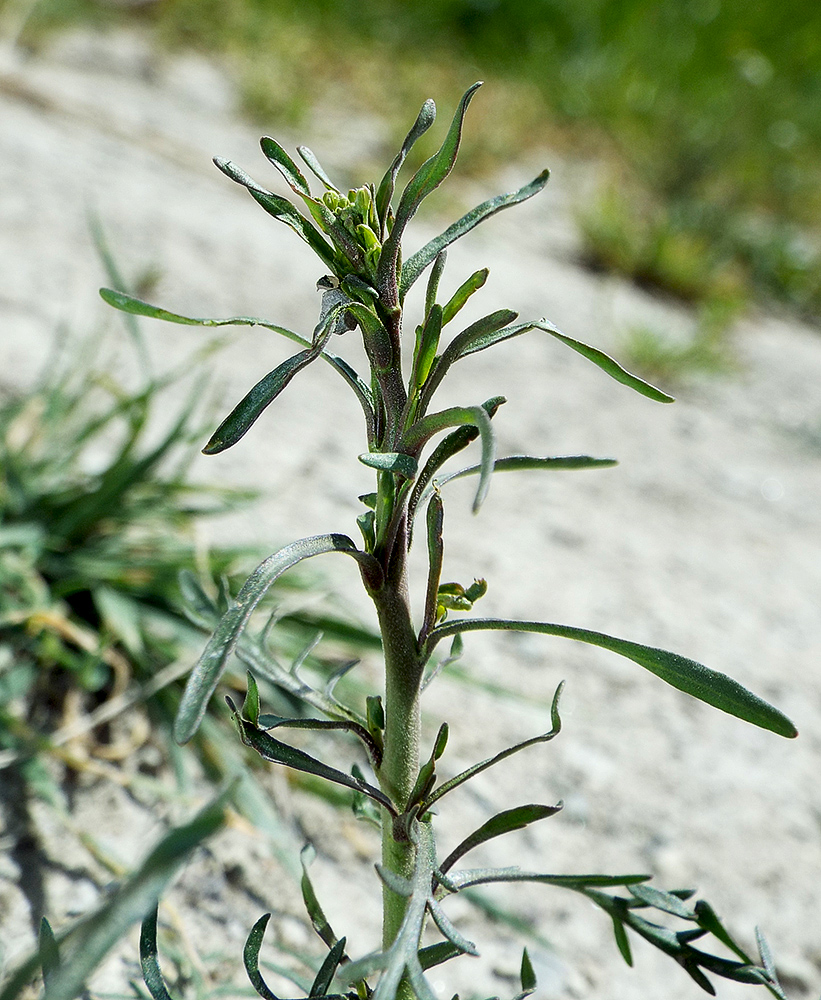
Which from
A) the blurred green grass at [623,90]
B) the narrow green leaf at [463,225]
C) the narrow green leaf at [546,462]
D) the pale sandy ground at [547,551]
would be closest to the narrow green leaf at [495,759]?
the narrow green leaf at [546,462]

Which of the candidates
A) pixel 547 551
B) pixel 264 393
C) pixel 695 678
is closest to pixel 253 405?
pixel 264 393

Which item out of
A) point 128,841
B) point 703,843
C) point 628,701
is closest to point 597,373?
point 628,701

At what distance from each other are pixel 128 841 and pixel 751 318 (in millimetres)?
3155

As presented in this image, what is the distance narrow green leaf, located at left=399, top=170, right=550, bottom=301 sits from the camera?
41 cm

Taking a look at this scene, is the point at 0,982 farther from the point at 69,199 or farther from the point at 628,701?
the point at 69,199

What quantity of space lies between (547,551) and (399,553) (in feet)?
3.82

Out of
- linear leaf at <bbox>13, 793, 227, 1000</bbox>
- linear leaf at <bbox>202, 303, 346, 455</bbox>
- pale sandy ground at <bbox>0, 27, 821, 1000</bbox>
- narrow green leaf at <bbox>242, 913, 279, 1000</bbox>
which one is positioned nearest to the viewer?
linear leaf at <bbox>13, 793, 227, 1000</bbox>

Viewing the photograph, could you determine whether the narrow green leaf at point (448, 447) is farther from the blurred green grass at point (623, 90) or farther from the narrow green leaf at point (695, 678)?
the blurred green grass at point (623, 90)

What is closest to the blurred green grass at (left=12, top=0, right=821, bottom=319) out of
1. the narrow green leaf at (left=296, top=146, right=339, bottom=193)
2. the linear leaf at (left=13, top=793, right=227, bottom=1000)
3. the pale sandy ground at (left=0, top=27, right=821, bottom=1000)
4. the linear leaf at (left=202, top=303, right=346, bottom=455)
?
the pale sandy ground at (left=0, top=27, right=821, bottom=1000)

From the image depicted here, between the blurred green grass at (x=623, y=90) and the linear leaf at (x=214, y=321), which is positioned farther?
the blurred green grass at (x=623, y=90)

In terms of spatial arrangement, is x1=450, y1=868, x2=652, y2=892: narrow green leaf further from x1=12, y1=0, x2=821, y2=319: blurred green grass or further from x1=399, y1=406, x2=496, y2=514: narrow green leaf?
x1=12, y1=0, x2=821, y2=319: blurred green grass

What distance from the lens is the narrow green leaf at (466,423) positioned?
12.1 inches

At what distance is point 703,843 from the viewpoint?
3.50 ft

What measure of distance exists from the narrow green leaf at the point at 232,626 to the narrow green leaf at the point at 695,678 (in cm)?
8
